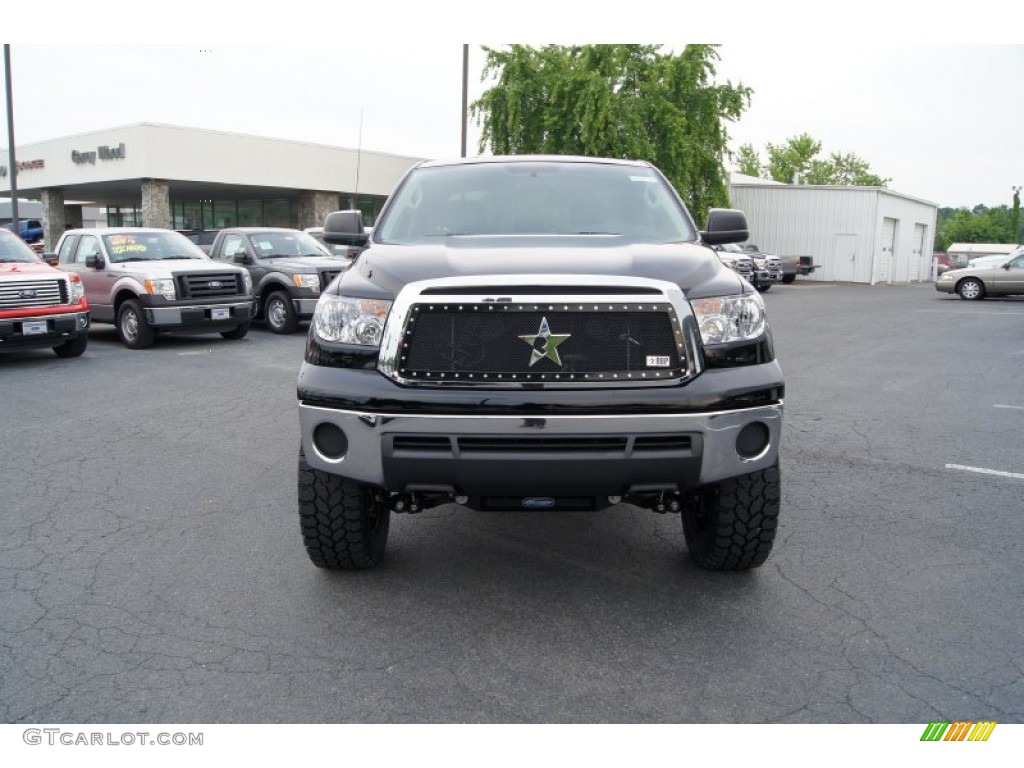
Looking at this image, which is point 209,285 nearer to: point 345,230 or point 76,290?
point 76,290

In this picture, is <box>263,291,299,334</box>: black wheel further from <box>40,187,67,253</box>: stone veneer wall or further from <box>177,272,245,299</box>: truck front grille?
<box>40,187,67,253</box>: stone veneer wall

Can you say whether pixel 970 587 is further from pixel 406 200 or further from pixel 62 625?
pixel 62 625

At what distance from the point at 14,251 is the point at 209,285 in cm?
254

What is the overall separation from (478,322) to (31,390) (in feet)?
25.5

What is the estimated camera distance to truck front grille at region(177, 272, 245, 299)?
12906 millimetres

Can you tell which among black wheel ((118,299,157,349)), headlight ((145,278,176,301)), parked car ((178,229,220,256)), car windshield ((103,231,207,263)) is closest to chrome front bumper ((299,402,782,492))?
headlight ((145,278,176,301))

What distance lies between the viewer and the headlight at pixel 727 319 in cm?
347

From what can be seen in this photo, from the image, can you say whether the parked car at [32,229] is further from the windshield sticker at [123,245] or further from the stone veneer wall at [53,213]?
the windshield sticker at [123,245]

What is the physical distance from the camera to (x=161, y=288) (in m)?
12.8

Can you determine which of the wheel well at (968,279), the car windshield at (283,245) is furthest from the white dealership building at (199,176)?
the wheel well at (968,279)

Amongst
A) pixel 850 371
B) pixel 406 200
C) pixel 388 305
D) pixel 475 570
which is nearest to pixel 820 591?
pixel 475 570

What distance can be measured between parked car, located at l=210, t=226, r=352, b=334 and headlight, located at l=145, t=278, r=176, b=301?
2.24 meters

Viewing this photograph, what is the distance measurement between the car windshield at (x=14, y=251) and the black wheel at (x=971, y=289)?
24.9 metres

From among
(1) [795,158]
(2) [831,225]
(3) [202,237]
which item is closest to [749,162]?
(1) [795,158]
